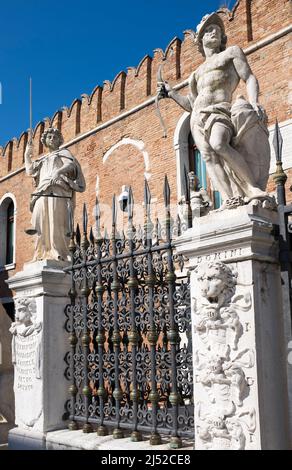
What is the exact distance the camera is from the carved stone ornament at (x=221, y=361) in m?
3.69

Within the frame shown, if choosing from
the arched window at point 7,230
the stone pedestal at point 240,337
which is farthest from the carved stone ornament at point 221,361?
the arched window at point 7,230

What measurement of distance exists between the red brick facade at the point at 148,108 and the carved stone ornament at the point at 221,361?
6268 millimetres

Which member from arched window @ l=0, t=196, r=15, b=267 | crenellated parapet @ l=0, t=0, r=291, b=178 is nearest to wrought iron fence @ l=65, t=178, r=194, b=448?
crenellated parapet @ l=0, t=0, r=291, b=178

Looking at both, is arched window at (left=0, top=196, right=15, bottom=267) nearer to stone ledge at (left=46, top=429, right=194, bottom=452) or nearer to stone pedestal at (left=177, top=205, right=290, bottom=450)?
stone ledge at (left=46, top=429, right=194, bottom=452)

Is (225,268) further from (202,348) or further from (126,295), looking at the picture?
(126,295)

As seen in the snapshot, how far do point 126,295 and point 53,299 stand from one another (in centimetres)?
95

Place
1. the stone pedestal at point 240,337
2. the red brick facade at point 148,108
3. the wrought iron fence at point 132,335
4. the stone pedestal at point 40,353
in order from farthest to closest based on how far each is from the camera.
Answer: the red brick facade at point 148,108
the stone pedestal at point 40,353
the wrought iron fence at point 132,335
the stone pedestal at point 240,337

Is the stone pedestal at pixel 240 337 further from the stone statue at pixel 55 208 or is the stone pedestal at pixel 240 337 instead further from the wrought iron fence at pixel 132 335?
the stone statue at pixel 55 208

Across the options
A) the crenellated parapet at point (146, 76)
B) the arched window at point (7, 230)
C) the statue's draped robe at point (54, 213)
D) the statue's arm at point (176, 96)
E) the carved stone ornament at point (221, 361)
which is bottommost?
the carved stone ornament at point (221, 361)

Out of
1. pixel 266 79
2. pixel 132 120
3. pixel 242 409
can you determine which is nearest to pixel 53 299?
pixel 242 409

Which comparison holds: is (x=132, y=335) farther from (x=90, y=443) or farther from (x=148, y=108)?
(x=148, y=108)

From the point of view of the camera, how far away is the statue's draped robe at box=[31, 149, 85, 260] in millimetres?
5930

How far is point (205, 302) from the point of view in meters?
3.99

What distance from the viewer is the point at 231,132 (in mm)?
4113
